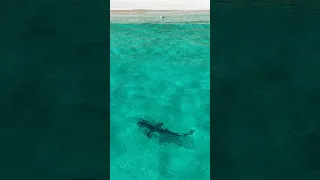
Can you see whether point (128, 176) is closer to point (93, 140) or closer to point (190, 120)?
point (93, 140)

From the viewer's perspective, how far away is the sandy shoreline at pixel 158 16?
9.58ft

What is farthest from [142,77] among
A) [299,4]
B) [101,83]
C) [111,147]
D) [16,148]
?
[299,4]

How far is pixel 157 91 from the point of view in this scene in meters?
2.93

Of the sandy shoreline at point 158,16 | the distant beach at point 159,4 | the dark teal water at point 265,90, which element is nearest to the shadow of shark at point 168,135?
the dark teal water at point 265,90

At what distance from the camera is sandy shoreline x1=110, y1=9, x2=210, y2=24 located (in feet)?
9.58

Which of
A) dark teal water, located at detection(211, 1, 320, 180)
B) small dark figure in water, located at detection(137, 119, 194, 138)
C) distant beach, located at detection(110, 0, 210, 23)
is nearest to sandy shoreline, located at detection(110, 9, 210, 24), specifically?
distant beach, located at detection(110, 0, 210, 23)

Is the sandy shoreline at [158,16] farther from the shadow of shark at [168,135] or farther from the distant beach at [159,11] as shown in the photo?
the shadow of shark at [168,135]

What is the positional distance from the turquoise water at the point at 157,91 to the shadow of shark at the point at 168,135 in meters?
0.01

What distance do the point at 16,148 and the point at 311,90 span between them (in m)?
2.35

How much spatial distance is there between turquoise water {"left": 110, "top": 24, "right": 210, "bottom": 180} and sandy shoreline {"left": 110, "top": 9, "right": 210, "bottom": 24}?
0.04 metres

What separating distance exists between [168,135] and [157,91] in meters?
0.35

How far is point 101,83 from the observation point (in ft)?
9.71

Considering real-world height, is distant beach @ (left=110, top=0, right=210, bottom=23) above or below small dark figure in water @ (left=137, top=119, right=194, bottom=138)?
above

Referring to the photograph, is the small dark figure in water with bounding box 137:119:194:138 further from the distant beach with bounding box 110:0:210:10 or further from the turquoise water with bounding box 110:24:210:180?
the distant beach with bounding box 110:0:210:10
